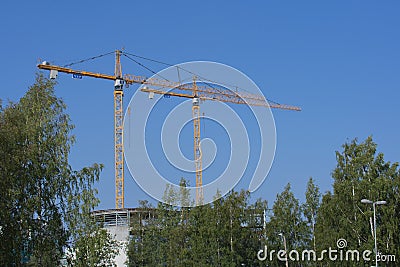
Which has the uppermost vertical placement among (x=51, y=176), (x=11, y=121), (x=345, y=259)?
(x=11, y=121)

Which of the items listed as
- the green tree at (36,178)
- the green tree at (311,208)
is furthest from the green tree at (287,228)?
the green tree at (36,178)

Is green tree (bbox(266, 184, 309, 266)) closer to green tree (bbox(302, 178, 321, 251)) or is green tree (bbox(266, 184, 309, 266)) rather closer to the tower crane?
green tree (bbox(302, 178, 321, 251))

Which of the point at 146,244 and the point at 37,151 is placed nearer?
the point at 37,151

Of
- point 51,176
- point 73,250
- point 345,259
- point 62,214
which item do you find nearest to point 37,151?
point 51,176

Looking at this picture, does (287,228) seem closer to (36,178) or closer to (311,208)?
(311,208)

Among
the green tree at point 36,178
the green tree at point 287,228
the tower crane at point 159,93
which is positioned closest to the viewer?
the green tree at point 36,178

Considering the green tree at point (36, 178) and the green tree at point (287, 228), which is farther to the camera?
the green tree at point (287, 228)

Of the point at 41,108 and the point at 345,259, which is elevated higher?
the point at 41,108

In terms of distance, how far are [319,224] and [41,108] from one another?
83.5ft

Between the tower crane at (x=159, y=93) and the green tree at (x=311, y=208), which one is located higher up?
the tower crane at (x=159, y=93)

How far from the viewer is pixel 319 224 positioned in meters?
48.9

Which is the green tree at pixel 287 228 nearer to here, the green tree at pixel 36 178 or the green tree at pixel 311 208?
the green tree at pixel 311 208

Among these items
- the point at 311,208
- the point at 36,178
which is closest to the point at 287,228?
the point at 311,208

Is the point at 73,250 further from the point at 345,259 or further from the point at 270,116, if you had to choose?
the point at 345,259
